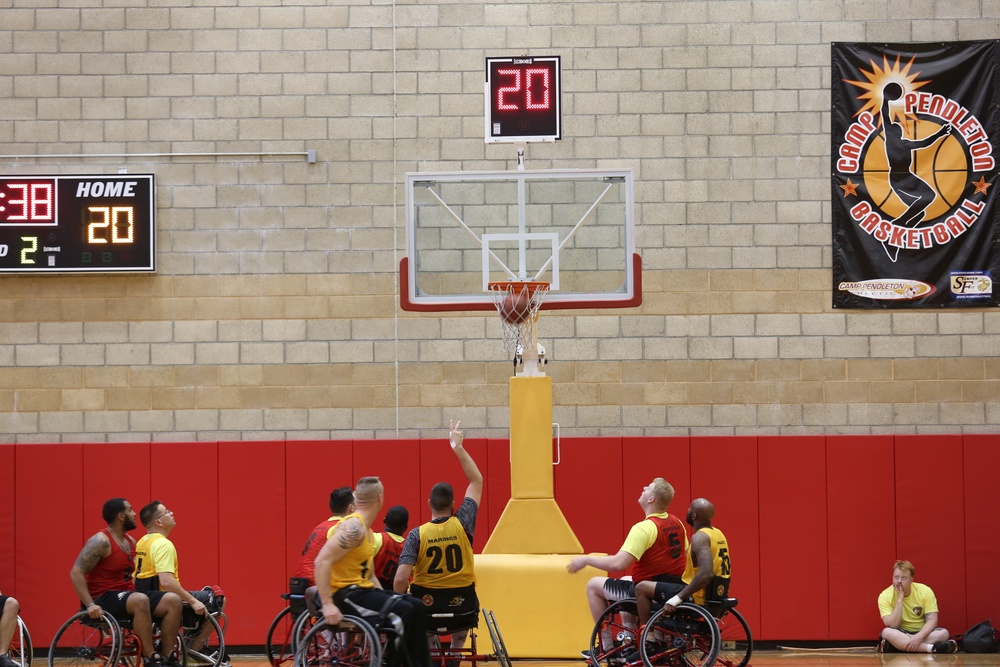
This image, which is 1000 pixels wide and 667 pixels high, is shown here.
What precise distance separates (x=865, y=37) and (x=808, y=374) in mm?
3151

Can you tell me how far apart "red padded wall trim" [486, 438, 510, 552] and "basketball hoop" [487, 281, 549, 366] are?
1.42 m

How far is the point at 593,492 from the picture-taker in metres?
10.4

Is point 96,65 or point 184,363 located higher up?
point 96,65

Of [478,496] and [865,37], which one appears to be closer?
[478,496]

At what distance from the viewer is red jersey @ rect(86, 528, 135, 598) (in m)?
8.13

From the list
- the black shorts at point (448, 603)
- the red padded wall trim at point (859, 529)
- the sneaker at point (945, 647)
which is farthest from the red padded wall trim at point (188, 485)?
the sneaker at point (945, 647)

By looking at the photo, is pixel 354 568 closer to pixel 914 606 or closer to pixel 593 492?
pixel 593 492

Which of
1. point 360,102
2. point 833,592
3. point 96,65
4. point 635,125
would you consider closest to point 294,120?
point 360,102

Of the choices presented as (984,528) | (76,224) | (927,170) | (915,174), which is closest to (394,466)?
(76,224)

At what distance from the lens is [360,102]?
34.9 ft

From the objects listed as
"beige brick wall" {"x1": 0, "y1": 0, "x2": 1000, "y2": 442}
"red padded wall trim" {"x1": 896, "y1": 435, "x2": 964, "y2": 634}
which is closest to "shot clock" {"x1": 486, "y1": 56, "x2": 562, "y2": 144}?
"beige brick wall" {"x1": 0, "y1": 0, "x2": 1000, "y2": 442}

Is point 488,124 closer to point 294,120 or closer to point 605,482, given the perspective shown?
point 294,120

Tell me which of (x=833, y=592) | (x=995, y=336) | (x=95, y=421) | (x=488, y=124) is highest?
(x=488, y=124)

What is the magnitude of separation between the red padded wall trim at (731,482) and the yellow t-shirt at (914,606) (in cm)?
119
